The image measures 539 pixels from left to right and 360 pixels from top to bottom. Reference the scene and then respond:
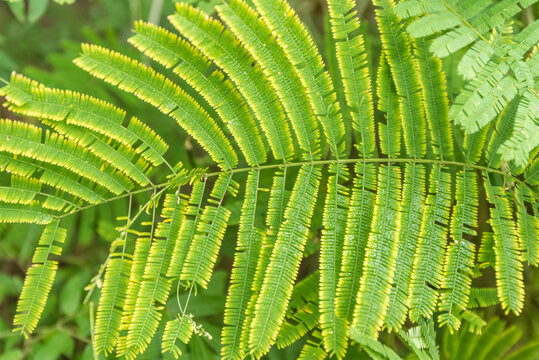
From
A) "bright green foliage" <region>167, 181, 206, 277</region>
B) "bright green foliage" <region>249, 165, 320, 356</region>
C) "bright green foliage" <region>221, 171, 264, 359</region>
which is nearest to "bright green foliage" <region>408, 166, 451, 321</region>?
"bright green foliage" <region>249, 165, 320, 356</region>

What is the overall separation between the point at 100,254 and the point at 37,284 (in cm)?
133

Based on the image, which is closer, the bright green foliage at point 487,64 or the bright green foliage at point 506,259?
the bright green foliage at point 487,64

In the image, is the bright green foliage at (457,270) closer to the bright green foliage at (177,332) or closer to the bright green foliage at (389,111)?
the bright green foliage at (389,111)

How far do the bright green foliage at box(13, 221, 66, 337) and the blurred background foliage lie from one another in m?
0.18

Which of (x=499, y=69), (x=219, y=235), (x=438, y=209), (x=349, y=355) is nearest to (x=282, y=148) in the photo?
(x=219, y=235)

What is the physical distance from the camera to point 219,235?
1664 millimetres

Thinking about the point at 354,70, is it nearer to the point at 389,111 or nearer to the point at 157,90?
the point at 389,111

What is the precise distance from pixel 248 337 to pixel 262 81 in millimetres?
963

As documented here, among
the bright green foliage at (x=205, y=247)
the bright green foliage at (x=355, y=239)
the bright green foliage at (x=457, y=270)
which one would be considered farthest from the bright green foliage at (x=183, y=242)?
the bright green foliage at (x=457, y=270)

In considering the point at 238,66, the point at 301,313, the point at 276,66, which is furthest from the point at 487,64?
the point at 301,313

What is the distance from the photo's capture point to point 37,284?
1.67m

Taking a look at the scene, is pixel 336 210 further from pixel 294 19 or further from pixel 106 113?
pixel 106 113

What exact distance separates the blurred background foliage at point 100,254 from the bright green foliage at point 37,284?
184 mm

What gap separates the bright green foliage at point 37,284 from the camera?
1644 mm
